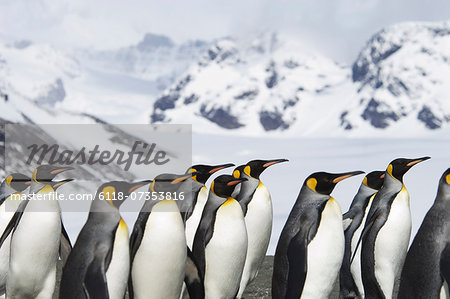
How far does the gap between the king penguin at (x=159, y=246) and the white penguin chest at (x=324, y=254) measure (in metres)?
1.10

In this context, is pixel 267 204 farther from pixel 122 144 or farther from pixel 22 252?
pixel 122 144

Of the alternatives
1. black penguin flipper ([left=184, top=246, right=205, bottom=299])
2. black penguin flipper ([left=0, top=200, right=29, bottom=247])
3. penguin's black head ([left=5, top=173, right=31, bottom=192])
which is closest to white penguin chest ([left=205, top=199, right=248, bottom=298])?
black penguin flipper ([left=184, top=246, right=205, bottom=299])

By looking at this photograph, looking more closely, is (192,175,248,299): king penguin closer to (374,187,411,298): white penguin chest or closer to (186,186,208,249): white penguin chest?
(186,186,208,249): white penguin chest

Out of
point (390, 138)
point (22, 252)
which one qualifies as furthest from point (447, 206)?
point (390, 138)

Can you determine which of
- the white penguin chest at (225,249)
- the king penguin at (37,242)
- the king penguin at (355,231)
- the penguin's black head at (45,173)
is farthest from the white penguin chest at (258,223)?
the penguin's black head at (45,173)

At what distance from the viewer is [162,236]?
222 inches

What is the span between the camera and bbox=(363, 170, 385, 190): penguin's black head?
7.44 meters

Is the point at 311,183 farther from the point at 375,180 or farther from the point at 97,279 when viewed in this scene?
the point at 97,279

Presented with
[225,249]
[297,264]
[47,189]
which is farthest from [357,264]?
[47,189]

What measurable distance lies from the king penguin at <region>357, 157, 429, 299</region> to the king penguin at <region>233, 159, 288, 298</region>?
126 centimetres

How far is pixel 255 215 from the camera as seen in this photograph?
24.6 feet

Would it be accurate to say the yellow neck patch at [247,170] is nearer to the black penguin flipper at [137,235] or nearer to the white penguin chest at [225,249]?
the white penguin chest at [225,249]

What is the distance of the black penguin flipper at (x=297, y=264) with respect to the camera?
5719mm

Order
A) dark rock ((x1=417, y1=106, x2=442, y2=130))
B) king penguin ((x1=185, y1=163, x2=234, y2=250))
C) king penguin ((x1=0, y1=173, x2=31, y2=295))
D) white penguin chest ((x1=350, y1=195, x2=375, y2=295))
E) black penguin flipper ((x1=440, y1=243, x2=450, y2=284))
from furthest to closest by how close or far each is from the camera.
→ dark rock ((x1=417, y1=106, x2=442, y2=130)) < king penguin ((x1=185, y1=163, x2=234, y2=250)) < white penguin chest ((x1=350, y1=195, x2=375, y2=295)) < king penguin ((x1=0, y1=173, x2=31, y2=295)) < black penguin flipper ((x1=440, y1=243, x2=450, y2=284))
